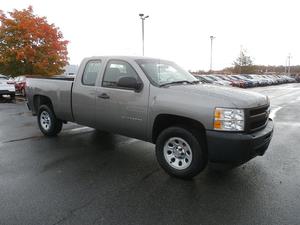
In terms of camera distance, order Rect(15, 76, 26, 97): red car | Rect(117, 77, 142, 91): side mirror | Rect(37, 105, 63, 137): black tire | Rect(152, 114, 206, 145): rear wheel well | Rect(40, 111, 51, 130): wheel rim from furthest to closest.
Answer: Rect(15, 76, 26, 97): red car, Rect(40, 111, 51, 130): wheel rim, Rect(37, 105, 63, 137): black tire, Rect(117, 77, 142, 91): side mirror, Rect(152, 114, 206, 145): rear wheel well

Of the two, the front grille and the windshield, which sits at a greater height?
the windshield

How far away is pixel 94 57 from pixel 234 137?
3367 mm

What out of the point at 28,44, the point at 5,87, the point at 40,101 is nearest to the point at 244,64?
the point at 28,44

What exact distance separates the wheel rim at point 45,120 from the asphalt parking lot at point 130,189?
958mm

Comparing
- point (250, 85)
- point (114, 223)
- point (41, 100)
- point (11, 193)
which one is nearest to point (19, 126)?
point (41, 100)

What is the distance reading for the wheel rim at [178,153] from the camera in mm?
4244

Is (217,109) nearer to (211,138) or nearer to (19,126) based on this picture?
(211,138)

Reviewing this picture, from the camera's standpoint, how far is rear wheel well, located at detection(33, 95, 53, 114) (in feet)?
22.8

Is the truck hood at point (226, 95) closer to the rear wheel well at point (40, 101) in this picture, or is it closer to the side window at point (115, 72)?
the side window at point (115, 72)

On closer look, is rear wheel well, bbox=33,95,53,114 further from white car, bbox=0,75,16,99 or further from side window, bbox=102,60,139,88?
white car, bbox=0,75,16,99

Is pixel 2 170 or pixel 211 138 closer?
pixel 211 138

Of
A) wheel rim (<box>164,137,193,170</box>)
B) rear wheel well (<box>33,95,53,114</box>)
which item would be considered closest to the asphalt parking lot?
wheel rim (<box>164,137,193,170</box>)

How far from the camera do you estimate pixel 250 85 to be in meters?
32.4

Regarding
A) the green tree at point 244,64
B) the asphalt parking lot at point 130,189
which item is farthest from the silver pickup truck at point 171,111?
the green tree at point 244,64
